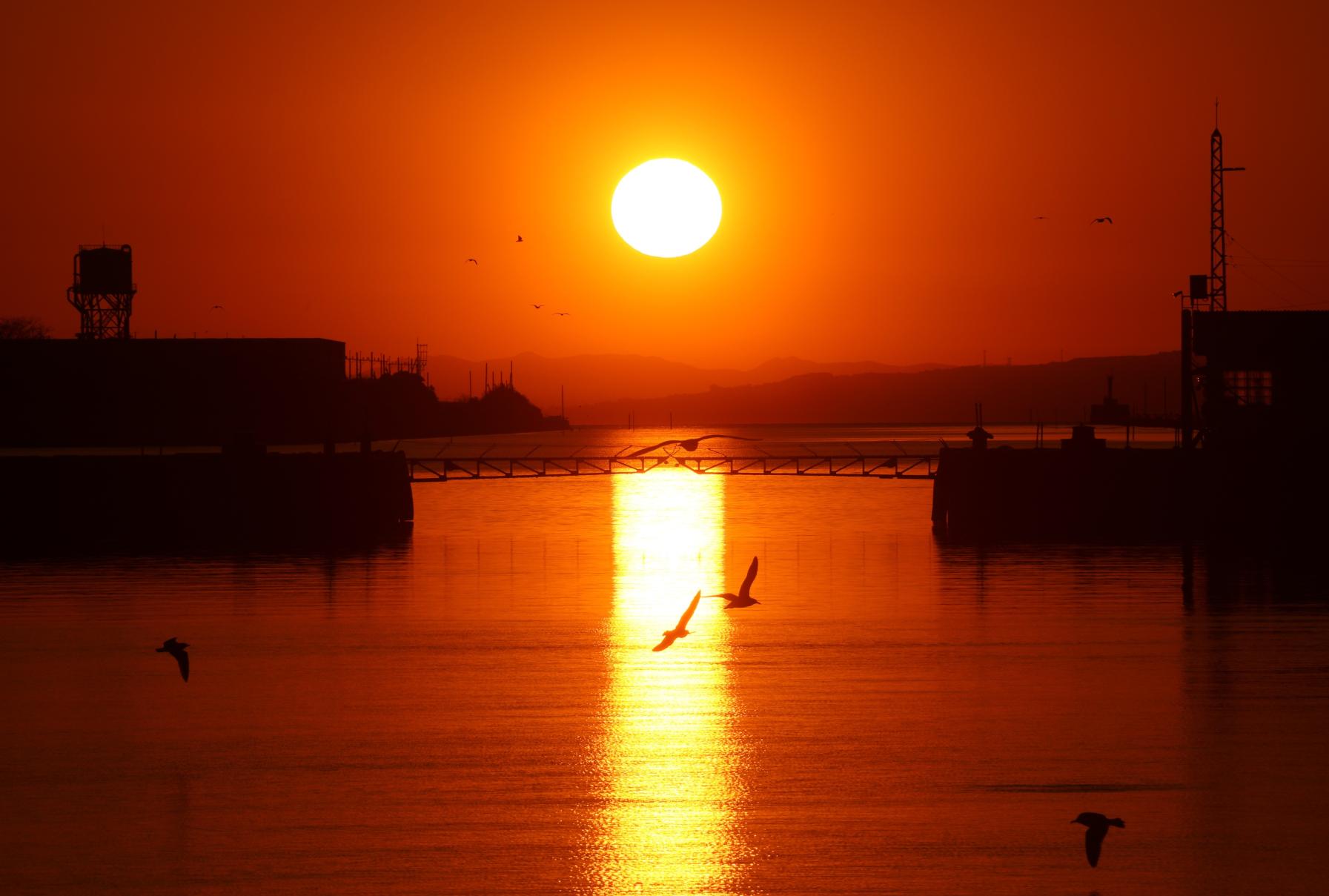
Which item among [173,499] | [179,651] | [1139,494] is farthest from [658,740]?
[173,499]

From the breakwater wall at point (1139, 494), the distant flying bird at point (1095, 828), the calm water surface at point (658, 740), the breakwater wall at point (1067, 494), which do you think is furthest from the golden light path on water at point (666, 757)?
the breakwater wall at point (1139, 494)

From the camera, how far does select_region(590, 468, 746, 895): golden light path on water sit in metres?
20.0

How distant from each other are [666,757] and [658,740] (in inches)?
55.7

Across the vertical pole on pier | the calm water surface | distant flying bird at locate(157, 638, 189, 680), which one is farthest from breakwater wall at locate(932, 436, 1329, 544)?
distant flying bird at locate(157, 638, 189, 680)

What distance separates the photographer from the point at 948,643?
Answer: 4134 cm

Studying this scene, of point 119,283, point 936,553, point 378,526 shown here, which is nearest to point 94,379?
point 119,283

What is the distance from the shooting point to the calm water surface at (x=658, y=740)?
20.3 m

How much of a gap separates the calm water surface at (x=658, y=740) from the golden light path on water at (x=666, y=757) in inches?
3.6

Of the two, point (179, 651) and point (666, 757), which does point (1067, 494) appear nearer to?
point (666, 757)

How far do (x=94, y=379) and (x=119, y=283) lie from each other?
21067 mm

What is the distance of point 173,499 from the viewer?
86.7 meters

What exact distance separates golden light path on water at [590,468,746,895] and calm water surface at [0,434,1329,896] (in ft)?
0.30

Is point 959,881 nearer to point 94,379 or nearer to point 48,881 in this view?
point 48,881

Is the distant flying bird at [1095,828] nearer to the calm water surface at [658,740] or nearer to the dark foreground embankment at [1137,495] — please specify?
the calm water surface at [658,740]
